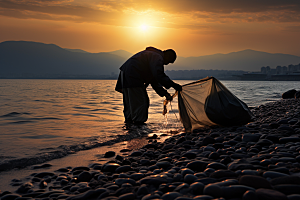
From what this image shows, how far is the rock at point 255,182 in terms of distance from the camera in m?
2.09

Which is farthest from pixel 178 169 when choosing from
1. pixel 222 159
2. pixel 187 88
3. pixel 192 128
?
pixel 187 88

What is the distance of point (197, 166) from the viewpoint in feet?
9.37

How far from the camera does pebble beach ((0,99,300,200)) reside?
2.09 meters

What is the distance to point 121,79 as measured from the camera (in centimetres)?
641

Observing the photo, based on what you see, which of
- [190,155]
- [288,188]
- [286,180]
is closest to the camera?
[288,188]

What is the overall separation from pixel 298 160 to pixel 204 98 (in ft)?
10.1

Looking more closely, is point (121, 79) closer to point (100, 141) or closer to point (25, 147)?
point (100, 141)

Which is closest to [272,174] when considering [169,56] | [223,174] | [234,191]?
[223,174]

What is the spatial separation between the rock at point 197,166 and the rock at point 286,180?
2.64ft

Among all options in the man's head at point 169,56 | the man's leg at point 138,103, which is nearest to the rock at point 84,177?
the man's leg at point 138,103

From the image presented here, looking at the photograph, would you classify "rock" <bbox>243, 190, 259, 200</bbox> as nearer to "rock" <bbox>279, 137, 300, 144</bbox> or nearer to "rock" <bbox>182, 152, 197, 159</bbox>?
"rock" <bbox>182, 152, 197, 159</bbox>

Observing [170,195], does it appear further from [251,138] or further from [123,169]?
[251,138]

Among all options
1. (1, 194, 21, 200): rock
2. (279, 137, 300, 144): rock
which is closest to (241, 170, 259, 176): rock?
(279, 137, 300, 144): rock

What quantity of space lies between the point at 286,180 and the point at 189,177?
2.86 feet
